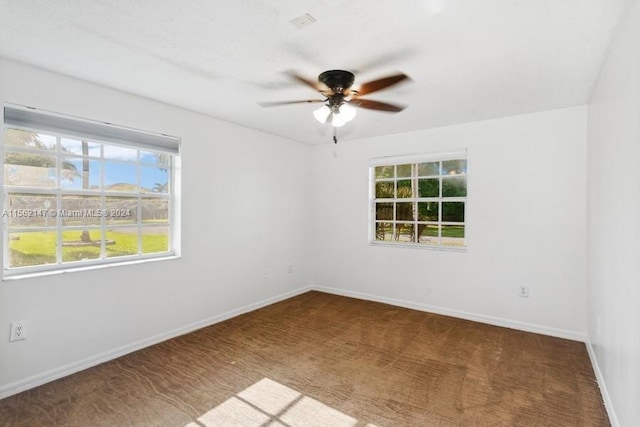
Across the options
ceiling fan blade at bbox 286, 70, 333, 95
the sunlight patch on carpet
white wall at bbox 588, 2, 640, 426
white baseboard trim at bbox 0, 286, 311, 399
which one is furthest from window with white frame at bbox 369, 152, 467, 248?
the sunlight patch on carpet

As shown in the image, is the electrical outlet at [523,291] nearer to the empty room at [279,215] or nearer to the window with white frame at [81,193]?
the empty room at [279,215]

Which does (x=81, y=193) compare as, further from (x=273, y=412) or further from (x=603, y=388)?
(x=603, y=388)

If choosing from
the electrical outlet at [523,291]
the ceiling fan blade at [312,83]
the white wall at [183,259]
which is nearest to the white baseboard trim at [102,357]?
the white wall at [183,259]

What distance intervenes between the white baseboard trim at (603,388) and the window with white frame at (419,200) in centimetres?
153

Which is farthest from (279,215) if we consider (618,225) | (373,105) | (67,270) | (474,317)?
(618,225)

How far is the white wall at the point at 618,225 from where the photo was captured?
150 centimetres

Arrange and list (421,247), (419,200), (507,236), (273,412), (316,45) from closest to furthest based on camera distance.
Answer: (316,45) → (273,412) → (507,236) → (421,247) → (419,200)

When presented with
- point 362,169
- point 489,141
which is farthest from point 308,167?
point 489,141

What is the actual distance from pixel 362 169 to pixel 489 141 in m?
1.67

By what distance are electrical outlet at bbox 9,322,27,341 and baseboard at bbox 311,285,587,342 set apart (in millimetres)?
3524

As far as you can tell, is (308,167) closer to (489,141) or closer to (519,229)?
(489,141)

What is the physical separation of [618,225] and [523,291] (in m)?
1.88

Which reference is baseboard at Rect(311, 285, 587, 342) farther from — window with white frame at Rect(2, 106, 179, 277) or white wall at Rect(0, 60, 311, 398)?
window with white frame at Rect(2, 106, 179, 277)

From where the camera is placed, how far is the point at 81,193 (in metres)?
2.69
